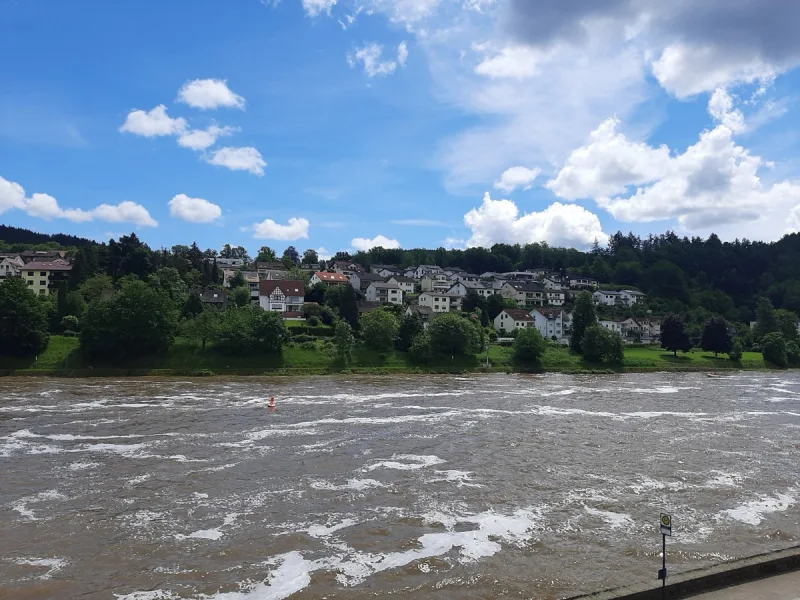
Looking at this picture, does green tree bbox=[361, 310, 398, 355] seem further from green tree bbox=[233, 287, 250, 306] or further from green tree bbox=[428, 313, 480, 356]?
green tree bbox=[233, 287, 250, 306]

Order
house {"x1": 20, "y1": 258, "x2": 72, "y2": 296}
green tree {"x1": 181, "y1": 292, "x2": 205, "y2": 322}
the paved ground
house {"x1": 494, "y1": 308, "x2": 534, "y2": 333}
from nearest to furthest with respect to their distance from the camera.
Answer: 1. the paved ground
2. green tree {"x1": 181, "y1": 292, "x2": 205, "y2": 322}
3. house {"x1": 494, "y1": 308, "x2": 534, "y2": 333}
4. house {"x1": 20, "y1": 258, "x2": 72, "y2": 296}

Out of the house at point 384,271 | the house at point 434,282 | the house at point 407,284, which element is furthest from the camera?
the house at point 384,271

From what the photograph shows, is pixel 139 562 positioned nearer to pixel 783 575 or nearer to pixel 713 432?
pixel 783 575

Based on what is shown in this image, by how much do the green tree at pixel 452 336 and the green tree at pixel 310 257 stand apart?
79189 mm

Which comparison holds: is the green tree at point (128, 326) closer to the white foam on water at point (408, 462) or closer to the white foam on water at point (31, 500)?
the white foam on water at point (31, 500)

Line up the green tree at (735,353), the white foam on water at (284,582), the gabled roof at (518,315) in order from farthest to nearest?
1. the gabled roof at (518,315)
2. the green tree at (735,353)
3. the white foam on water at (284,582)

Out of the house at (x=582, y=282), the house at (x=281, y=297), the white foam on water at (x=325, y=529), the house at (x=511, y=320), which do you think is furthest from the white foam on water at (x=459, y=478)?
the house at (x=582, y=282)

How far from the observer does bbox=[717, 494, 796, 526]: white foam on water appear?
14.3 meters

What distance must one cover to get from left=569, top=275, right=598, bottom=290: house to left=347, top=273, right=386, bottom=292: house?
45735 mm

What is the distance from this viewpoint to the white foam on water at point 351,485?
16062 mm

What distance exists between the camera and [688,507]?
1503cm

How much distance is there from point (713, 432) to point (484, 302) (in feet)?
184

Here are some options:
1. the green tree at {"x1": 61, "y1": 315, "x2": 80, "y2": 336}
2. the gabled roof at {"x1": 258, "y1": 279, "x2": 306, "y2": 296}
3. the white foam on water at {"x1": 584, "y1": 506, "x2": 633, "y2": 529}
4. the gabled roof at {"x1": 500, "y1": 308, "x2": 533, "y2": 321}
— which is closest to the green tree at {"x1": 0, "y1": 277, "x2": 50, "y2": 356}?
the green tree at {"x1": 61, "y1": 315, "x2": 80, "y2": 336}

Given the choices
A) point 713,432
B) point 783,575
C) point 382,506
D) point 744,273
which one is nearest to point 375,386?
point 713,432
